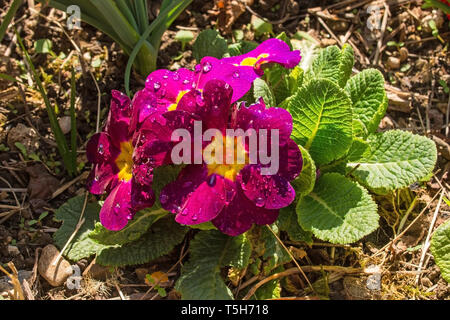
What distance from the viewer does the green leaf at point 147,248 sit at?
1.88m

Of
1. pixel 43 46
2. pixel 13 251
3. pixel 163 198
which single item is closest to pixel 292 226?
pixel 163 198

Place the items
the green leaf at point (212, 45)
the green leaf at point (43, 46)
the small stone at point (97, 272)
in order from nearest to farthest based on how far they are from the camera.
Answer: the small stone at point (97, 272), the green leaf at point (212, 45), the green leaf at point (43, 46)

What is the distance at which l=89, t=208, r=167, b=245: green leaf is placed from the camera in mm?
1783

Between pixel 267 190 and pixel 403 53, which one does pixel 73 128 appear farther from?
pixel 403 53

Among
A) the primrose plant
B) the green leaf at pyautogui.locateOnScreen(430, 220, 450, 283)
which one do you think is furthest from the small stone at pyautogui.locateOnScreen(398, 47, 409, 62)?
the green leaf at pyautogui.locateOnScreen(430, 220, 450, 283)

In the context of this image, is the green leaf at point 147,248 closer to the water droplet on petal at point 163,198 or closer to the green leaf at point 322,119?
the water droplet on petal at point 163,198

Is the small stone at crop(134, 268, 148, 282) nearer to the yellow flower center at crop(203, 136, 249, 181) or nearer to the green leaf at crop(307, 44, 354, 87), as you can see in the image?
the yellow flower center at crop(203, 136, 249, 181)

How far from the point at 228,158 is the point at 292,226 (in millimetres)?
403

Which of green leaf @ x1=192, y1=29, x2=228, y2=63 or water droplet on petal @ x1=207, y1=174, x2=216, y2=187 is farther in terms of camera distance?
green leaf @ x1=192, y1=29, x2=228, y2=63

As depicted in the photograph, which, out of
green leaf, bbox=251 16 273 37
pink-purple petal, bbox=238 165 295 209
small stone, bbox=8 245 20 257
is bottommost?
small stone, bbox=8 245 20 257

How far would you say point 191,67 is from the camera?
7.87 feet

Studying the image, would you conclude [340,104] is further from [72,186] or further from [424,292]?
[72,186]

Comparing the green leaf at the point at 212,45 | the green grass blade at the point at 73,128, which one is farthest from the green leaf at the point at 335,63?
the green grass blade at the point at 73,128

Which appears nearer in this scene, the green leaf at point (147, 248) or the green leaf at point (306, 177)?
the green leaf at point (306, 177)
